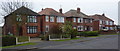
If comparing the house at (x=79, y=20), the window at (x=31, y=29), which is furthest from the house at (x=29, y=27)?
the house at (x=79, y=20)

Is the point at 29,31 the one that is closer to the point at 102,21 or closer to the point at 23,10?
the point at 23,10

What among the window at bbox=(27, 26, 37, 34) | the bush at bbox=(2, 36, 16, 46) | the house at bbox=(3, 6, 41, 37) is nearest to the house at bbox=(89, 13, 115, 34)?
the house at bbox=(3, 6, 41, 37)

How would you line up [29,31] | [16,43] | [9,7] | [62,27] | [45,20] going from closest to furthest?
[16,43] < [9,7] < [62,27] < [29,31] < [45,20]

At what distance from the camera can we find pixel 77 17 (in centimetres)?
4484

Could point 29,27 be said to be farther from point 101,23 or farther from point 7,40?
point 101,23

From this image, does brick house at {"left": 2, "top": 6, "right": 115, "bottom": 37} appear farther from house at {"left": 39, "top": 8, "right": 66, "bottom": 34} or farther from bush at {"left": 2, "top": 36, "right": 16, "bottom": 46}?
bush at {"left": 2, "top": 36, "right": 16, "bottom": 46}

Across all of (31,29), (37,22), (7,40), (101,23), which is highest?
(101,23)

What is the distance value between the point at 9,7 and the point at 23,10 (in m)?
2.26

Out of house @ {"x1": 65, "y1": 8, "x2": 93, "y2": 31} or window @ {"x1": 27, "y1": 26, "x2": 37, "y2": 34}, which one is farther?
house @ {"x1": 65, "y1": 8, "x2": 93, "y2": 31}

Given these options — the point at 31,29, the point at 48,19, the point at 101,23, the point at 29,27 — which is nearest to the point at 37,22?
the point at 31,29

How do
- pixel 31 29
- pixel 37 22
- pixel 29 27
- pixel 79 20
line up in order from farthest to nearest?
pixel 79 20
pixel 37 22
pixel 31 29
pixel 29 27

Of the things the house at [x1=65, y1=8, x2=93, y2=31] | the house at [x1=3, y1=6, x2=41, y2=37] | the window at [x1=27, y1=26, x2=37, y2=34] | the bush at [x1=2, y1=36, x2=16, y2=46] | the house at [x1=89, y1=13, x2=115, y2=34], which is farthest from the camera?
the house at [x1=89, y1=13, x2=115, y2=34]

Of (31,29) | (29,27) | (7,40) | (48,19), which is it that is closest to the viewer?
(7,40)

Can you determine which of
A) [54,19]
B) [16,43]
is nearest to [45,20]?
[54,19]
